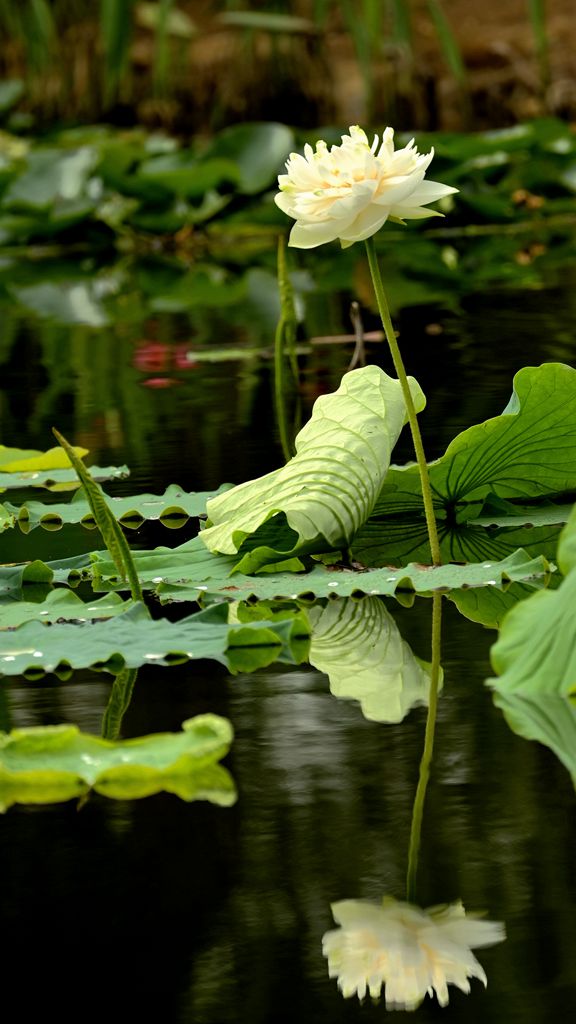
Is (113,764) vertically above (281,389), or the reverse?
Result: (113,764)

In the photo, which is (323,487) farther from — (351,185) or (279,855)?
(279,855)

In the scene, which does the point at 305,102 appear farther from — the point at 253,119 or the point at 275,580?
the point at 275,580

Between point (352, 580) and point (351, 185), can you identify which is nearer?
point (351, 185)

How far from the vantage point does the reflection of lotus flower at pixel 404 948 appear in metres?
0.90

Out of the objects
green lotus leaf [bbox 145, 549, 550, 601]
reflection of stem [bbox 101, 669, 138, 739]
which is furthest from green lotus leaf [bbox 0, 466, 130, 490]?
reflection of stem [bbox 101, 669, 138, 739]

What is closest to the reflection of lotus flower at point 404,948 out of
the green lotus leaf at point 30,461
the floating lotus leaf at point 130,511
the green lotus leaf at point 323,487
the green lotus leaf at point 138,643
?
the green lotus leaf at point 138,643

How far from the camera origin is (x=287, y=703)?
139 cm

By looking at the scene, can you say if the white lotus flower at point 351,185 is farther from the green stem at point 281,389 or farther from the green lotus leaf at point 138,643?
the green stem at point 281,389

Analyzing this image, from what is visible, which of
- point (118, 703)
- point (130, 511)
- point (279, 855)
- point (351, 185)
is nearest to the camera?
point (279, 855)

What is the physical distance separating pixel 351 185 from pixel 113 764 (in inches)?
22.3

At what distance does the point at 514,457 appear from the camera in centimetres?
185

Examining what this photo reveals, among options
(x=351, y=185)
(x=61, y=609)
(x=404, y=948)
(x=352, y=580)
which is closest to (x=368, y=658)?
(x=352, y=580)

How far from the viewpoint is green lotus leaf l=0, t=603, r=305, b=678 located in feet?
4.78

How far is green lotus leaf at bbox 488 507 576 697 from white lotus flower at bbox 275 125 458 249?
40 centimetres
